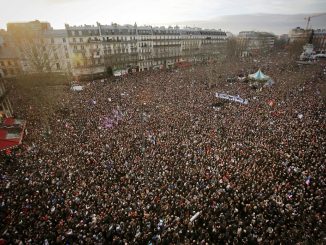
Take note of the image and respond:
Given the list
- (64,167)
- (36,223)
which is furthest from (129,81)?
(36,223)

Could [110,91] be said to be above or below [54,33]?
below

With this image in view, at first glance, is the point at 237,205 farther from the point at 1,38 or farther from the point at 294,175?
the point at 1,38

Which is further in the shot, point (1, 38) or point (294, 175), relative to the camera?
point (1, 38)

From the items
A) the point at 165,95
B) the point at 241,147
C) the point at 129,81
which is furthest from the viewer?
the point at 129,81

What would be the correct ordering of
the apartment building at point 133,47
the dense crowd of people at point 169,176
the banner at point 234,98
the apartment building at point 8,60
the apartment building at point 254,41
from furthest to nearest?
the apartment building at point 254,41
the apartment building at point 133,47
the apartment building at point 8,60
the banner at point 234,98
the dense crowd of people at point 169,176

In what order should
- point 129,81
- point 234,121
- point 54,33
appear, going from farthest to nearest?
1. point 54,33
2. point 129,81
3. point 234,121

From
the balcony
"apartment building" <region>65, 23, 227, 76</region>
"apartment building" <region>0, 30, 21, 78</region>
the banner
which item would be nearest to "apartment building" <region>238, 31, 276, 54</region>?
"apartment building" <region>65, 23, 227, 76</region>

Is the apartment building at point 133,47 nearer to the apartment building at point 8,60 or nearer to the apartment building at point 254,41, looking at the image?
the apartment building at point 8,60

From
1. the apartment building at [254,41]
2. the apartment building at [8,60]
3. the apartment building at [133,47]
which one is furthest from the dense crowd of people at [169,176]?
the apartment building at [254,41]

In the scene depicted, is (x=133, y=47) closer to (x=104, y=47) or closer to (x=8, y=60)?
(x=104, y=47)
